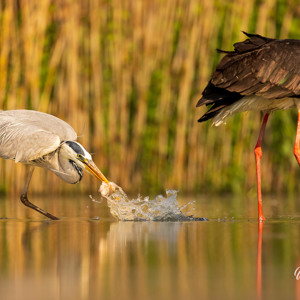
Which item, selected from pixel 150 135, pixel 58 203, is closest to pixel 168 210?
pixel 58 203

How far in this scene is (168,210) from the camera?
6422mm

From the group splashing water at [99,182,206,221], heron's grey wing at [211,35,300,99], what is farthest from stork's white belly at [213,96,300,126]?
splashing water at [99,182,206,221]

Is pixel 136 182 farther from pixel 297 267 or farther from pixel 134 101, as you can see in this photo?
pixel 297 267

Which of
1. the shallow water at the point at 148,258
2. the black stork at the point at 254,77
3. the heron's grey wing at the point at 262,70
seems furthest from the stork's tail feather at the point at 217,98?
the shallow water at the point at 148,258

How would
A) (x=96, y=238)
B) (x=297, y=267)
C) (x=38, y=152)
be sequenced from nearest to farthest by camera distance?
(x=297, y=267) < (x=96, y=238) < (x=38, y=152)

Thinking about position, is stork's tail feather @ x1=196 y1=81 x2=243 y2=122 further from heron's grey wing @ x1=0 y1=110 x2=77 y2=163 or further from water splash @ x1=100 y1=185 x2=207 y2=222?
heron's grey wing @ x1=0 y1=110 x2=77 y2=163

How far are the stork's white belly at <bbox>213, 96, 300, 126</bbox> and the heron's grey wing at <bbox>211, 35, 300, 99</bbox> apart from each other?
0.22 m

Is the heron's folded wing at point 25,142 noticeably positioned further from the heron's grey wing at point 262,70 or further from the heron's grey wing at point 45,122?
the heron's grey wing at point 262,70

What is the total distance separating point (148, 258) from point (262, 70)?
9.35 feet

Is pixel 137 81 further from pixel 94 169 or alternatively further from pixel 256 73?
pixel 94 169

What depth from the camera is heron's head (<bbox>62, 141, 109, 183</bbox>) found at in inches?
245

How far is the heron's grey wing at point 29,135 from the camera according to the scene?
20.7 ft

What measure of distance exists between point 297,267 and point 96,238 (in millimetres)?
1685

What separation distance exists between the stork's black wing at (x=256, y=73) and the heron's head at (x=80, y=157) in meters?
1.06
